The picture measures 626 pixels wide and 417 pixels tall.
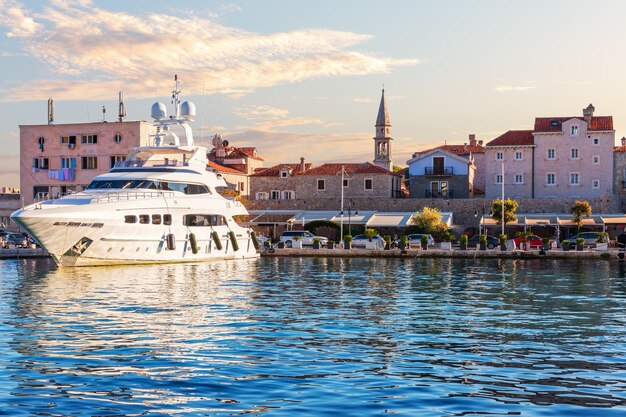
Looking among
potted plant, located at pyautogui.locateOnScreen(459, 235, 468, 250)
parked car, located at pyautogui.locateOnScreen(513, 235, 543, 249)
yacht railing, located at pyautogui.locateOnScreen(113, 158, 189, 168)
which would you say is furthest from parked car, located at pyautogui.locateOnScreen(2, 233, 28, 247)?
parked car, located at pyautogui.locateOnScreen(513, 235, 543, 249)

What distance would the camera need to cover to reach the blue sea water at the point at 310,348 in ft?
41.4

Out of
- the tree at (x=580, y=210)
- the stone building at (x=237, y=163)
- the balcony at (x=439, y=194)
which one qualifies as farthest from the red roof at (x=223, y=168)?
the tree at (x=580, y=210)

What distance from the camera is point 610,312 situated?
77.7 ft

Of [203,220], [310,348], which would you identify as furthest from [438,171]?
[310,348]

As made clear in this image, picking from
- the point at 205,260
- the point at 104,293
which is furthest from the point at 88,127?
the point at 104,293

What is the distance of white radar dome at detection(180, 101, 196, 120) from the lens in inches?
2004

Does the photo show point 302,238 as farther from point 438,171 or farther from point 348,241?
point 438,171

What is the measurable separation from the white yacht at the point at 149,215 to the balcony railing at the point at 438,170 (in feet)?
87.7

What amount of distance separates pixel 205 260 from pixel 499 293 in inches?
780

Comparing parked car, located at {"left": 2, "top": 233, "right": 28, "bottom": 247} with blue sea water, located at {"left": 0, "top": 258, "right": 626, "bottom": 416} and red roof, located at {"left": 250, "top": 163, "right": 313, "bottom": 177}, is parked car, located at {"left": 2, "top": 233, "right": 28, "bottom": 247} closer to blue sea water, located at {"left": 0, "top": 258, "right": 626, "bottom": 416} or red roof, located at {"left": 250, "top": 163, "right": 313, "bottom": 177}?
red roof, located at {"left": 250, "top": 163, "right": 313, "bottom": 177}

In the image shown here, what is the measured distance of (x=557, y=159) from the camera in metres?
71.2

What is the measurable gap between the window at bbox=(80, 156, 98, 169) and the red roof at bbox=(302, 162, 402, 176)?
18.1m

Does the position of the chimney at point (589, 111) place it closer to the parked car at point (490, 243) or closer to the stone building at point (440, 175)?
the stone building at point (440, 175)

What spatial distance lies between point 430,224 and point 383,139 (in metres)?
49.1
